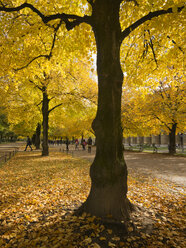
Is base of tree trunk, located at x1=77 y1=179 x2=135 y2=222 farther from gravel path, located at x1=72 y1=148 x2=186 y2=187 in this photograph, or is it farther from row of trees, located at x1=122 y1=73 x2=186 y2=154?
row of trees, located at x1=122 y1=73 x2=186 y2=154

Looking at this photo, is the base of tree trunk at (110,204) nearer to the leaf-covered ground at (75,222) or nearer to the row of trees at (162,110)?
the leaf-covered ground at (75,222)

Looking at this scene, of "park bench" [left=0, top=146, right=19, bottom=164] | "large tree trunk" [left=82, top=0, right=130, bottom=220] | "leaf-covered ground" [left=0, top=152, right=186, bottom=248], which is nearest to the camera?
"leaf-covered ground" [left=0, top=152, right=186, bottom=248]

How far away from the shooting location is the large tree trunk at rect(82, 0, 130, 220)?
3.80 metres

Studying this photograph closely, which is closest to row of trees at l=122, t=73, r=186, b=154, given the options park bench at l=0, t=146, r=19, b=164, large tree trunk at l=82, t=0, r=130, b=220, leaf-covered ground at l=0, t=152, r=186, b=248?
leaf-covered ground at l=0, t=152, r=186, b=248

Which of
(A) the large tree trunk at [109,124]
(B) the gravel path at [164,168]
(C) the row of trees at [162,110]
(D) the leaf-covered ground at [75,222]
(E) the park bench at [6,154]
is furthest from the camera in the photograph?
(C) the row of trees at [162,110]

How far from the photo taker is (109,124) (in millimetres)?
3799

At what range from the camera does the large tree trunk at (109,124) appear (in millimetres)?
3799

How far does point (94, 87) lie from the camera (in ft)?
58.0

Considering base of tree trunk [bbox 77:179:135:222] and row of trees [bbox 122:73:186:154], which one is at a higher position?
row of trees [bbox 122:73:186:154]

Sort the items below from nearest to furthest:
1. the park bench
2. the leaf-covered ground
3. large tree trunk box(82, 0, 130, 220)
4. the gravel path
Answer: the leaf-covered ground → large tree trunk box(82, 0, 130, 220) → the gravel path → the park bench

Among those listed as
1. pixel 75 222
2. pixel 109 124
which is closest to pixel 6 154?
pixel 75 222

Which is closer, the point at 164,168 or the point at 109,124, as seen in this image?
the point at 109,124

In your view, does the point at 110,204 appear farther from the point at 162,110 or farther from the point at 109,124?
the point at 162,110

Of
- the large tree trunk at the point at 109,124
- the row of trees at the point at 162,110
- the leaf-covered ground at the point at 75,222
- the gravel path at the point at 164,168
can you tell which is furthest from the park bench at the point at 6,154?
the row of trees at the point at 162,110
